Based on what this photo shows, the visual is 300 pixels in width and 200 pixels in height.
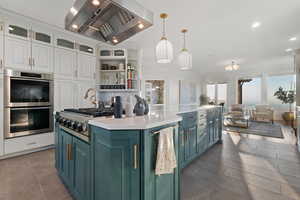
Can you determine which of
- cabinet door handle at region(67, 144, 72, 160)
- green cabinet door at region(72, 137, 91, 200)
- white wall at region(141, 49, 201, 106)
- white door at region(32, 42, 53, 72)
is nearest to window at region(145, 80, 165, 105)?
white wall at region(141, 49, 201, 106)

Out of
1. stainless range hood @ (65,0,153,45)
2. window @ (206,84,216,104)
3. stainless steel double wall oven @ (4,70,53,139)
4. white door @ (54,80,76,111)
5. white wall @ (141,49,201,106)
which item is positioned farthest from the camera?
window @ (206,84,216,104)

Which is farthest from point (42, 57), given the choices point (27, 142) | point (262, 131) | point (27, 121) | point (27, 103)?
point (262, 131)

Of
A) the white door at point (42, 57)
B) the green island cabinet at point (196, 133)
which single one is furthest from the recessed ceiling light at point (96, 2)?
the white door at point (42, 57)

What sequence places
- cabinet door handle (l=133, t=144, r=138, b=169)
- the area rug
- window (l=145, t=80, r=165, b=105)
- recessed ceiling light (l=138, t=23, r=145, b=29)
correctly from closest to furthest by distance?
1. cabinet door handle (l=133, t=144, r=138, b=169)
2. recessed ceiling light (l=138, t=23, r=145, b=29)
3. the area rug
4. window (l=145, t=80, r=165, b=105)

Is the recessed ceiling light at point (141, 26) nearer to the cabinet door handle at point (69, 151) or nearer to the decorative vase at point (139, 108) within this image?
the decorative vase at point (139, 108)

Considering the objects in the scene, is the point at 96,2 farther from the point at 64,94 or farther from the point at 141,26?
the point at 64,94

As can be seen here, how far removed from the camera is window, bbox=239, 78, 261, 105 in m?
7.19

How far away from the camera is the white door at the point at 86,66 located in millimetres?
3328

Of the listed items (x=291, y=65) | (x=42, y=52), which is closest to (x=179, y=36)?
(x=42, y=52)

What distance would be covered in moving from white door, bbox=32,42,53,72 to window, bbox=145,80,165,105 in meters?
3.71

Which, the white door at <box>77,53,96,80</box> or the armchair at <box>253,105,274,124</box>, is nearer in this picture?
the white door at <box>77,53,96,80</box>

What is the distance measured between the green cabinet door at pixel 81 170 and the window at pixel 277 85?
879 cm

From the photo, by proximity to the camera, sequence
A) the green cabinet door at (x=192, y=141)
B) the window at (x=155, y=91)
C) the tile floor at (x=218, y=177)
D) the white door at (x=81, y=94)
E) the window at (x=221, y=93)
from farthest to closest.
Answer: the window at (x=221, y=93)
the window at (x=155, y=91)
the white door at (x=81, y=94)
the green cabinet door at (x=192, y=141)
the tile floor at (x=218, y=177)

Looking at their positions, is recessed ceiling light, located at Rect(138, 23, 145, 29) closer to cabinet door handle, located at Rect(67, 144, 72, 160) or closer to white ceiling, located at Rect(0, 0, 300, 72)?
white ceiling, located at Rect(0, 0, 300, 72)
